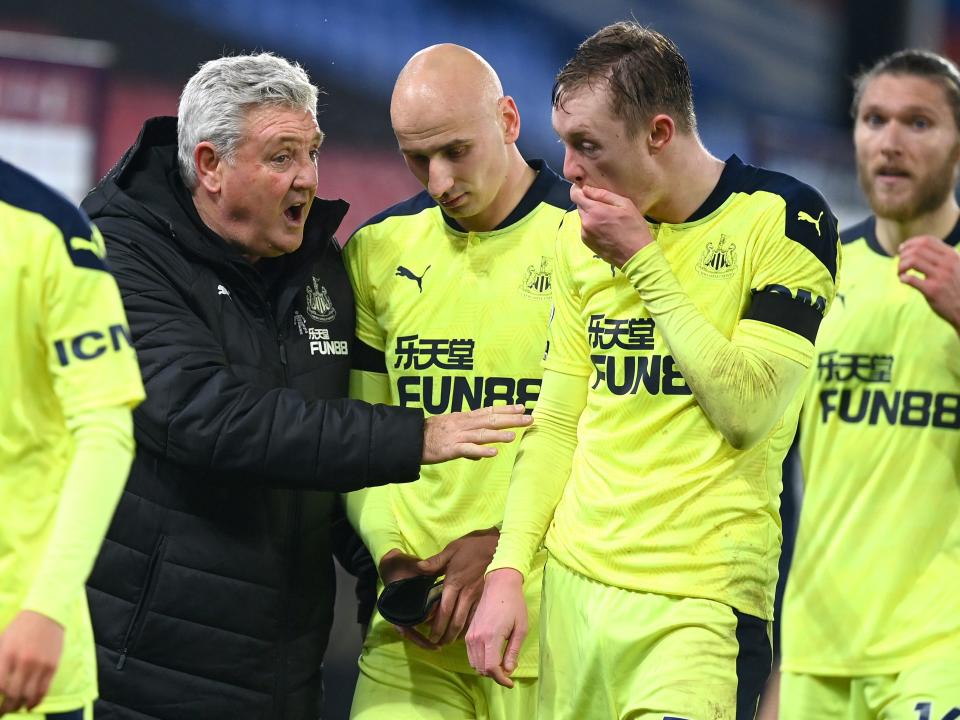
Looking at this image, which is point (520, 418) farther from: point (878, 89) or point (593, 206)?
point (878, 89)

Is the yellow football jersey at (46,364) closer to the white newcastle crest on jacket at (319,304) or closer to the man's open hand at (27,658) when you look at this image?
the man's open hand at (27,658)

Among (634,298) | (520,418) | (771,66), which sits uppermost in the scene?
(771,66)

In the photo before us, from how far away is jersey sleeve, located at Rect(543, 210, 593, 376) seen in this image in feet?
10.5

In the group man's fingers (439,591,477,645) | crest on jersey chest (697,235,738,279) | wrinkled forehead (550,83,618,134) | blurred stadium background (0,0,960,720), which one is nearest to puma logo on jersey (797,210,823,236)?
crest on jersey chest (697,235,738,279)

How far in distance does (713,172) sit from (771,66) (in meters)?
4.86

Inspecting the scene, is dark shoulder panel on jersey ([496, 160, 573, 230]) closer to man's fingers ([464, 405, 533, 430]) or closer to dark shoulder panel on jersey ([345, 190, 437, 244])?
dark shoulder panel on jersey ([345, 190, 437, 244])

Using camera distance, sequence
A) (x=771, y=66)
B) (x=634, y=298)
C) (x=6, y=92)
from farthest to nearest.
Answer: (x=771, y=66) < (x=6, y=92) < (x=634, y=298)

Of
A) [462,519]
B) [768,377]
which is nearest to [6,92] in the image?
[462,519]

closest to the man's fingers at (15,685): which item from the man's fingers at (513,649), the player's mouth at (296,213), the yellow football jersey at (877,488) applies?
the man's fingers at (513,649)

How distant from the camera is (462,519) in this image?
3570 mm

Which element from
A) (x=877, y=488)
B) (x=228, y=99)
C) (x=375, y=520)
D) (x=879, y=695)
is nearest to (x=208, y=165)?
(x=228, y=99)

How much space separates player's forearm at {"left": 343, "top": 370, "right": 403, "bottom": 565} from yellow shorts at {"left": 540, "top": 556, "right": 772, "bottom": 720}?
1.75 feet

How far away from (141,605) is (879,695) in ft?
6.36

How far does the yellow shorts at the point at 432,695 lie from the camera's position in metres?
3.52
